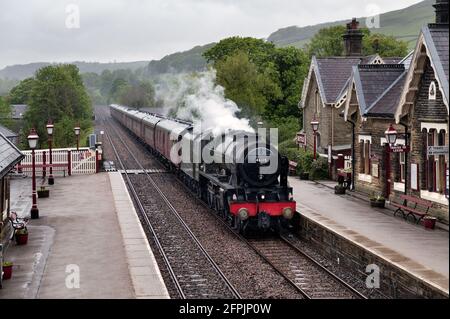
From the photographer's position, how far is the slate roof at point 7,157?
18.0 metres

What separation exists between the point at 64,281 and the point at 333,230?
8.03m

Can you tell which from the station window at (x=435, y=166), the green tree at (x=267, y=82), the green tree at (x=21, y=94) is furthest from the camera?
the green tree at (x=21, y=94)

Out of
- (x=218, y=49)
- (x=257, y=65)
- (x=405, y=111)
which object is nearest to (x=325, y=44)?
(x=218, y=49)

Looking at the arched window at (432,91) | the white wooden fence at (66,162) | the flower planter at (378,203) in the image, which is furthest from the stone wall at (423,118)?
the white wooden fence at (66,162)

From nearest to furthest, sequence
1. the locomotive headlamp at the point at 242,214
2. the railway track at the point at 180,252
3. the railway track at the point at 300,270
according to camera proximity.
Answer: the railway track at the point at 300,270 < the railway track at the point at 180,252 < the locomotive headlamp at the point at 242,214

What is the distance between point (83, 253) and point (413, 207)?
11338mm

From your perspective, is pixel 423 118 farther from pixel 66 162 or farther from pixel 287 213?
pixel 66 162

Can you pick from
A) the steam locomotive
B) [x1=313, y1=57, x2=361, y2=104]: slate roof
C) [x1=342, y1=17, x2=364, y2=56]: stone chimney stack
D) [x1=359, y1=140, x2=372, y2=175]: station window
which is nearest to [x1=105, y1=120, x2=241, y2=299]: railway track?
the steam locomotive

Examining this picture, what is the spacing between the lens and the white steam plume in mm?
28256

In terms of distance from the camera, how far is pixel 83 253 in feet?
58.3

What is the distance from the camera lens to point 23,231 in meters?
19.1

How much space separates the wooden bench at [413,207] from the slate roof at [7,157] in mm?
12472

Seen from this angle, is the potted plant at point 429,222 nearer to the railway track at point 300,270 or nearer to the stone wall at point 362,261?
the stone wall at point 362,261
